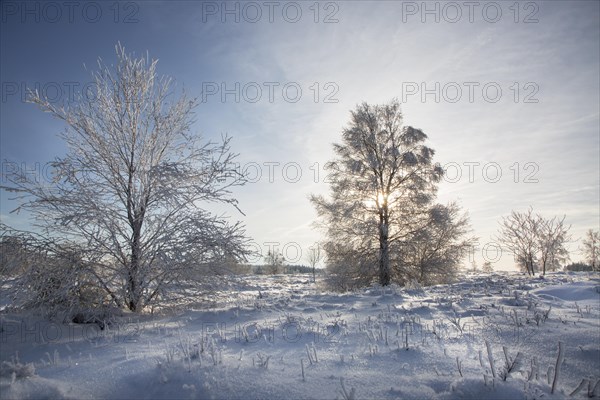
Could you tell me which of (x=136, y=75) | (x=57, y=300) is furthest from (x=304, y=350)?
(x=136, y=75)

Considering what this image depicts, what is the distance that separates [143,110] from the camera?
7.05 meters

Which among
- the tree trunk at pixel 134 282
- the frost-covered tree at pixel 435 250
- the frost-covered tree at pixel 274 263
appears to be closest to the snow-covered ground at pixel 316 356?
the tree trunk at pixel 134 282

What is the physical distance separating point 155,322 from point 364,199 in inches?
378

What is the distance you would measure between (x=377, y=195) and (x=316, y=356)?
10.7 meters

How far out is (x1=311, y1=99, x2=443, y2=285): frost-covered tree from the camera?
12836 mm

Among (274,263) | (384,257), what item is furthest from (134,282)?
(274,263)

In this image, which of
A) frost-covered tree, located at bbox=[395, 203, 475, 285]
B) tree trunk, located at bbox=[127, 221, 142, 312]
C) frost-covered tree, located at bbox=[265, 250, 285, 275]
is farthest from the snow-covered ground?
frost-covered tree, located at bbox=[265, 250, 285, 275]

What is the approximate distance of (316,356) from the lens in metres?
2.99

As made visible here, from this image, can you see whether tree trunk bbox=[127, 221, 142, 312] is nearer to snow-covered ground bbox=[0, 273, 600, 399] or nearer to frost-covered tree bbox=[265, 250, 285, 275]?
snow-covered ground bbox=[0, 273, 600, 399]

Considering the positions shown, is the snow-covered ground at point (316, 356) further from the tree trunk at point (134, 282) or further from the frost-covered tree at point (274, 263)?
the frost-covered tree at point (274, 263)

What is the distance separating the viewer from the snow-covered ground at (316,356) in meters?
2.35

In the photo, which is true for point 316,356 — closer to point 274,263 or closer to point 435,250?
point 435,250

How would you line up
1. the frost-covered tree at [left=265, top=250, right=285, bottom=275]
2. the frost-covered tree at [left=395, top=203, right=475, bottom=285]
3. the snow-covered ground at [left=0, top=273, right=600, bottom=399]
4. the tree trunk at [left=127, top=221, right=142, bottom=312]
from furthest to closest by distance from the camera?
the frost-covered tree at [left=265, top=250, right=285, bottom=275]
the frost-covered tree at [left=395, top=203, right=475, bottom=285]
the tree trunk at [left=127, top=221, right=142, bottom=312]
the snow-covered ground at [left=0, top=273, right=600, bottom=399]

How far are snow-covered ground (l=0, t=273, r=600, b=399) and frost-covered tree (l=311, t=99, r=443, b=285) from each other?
7.45 metres
